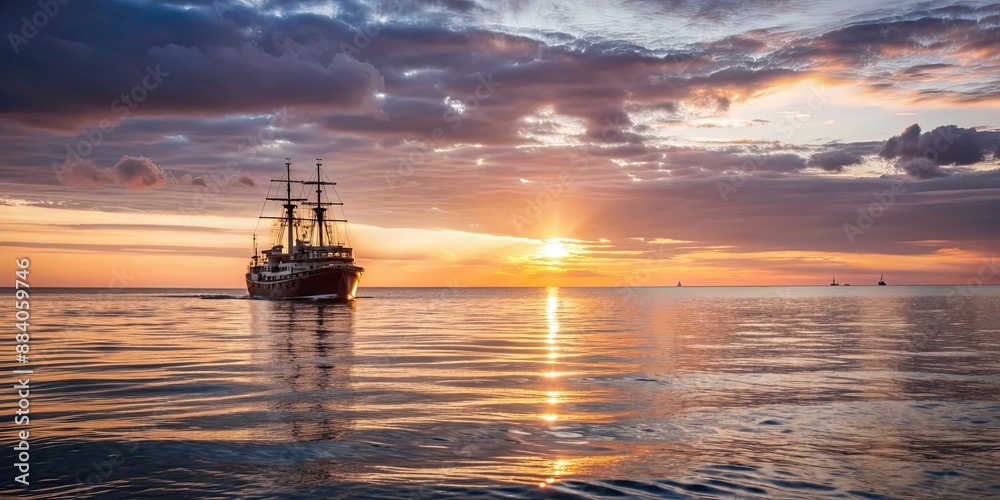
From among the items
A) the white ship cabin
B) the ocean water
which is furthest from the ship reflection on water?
the white ship cabin

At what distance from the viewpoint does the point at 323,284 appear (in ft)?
461

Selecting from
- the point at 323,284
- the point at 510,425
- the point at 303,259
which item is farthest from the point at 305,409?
the point at 303,259

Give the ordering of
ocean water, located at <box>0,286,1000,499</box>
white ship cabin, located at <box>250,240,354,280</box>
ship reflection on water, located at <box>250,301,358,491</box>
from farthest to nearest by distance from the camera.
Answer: white ship cabin, located at <box>250,240,354,280</box> → ship reflection on water, located at <box>250,301,358,491</box> → ocean water, located at <box>0,286,1000,499</box>

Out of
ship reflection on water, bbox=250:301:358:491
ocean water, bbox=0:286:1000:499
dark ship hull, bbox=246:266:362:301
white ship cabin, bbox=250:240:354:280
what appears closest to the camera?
ocean water, bbox=0:286:1000:499

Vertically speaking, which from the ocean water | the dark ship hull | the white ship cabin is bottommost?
the ocean water

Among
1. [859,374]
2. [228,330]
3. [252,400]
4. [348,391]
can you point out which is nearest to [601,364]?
[859,374]

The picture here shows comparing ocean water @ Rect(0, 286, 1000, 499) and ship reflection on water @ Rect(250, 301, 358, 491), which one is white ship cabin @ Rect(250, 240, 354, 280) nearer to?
ship reflection on water @ Rect(250, 301, 358, 491)

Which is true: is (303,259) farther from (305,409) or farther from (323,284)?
(305,409)

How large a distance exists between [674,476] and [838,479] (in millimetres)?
3137

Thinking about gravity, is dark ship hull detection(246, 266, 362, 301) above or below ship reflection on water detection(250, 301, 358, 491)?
above

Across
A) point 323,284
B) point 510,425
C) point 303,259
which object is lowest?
point 510,425

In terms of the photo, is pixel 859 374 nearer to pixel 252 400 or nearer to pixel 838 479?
pixel 838 479

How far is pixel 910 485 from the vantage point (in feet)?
43.6

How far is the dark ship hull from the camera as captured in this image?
13988 cm
